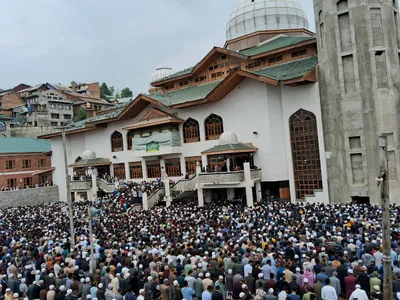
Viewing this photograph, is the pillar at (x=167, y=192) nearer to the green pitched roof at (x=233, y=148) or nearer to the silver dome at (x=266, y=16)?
the green pitched roof at (x=233, y=148)

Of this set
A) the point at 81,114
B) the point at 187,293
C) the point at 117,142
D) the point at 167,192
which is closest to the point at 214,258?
the point at 187,293

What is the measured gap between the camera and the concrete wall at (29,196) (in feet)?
129

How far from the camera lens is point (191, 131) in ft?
110

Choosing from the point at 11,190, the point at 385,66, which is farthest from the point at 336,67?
the point at 11,190

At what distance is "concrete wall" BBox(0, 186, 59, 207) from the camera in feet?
129

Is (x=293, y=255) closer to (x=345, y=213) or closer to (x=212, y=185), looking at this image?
(x=345, y=213)

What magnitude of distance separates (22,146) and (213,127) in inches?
1002

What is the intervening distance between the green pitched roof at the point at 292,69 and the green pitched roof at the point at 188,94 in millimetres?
4843

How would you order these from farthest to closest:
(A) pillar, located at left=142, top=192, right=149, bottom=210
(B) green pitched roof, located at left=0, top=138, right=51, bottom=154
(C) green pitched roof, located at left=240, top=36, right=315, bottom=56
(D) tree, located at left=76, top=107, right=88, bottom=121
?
1. (D) tree, located at left=76, top=107, right=88, bottom=121
2. (B) green pitched roof, located at left=0, top=138, right=51, bottom=154
3. (C) green pitched roof, located at left=240, top=36, right=315, bottom=56
4. (A) pillar, located at left=142, top=192, right=149, bottom=210

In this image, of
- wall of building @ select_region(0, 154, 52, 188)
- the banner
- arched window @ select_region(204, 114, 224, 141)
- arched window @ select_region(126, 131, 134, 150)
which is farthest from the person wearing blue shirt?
wall of building @ select_region(0, 154, 52, 188)

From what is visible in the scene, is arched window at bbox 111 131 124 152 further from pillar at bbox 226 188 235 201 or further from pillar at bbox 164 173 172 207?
pillar at bbox 226 188 235 201

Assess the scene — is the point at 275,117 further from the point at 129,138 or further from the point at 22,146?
the point at 22,146

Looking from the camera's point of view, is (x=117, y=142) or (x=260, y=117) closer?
(x=260, y=117)

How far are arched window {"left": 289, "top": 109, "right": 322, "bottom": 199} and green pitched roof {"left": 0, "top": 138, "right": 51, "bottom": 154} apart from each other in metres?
31.3
